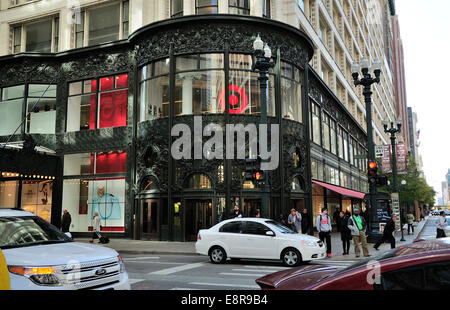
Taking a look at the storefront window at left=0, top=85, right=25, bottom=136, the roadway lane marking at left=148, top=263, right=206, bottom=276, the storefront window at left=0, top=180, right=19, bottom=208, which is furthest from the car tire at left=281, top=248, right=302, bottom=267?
the storefront window at left=0, top=85, right=25, bottom=136

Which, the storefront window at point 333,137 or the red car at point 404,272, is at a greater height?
the storefront window at point 333,137

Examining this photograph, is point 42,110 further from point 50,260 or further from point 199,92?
point 50,260

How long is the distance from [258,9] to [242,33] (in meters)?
2.21

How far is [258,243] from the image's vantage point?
42.1 feet

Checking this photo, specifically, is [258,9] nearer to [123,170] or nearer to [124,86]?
[124,86]

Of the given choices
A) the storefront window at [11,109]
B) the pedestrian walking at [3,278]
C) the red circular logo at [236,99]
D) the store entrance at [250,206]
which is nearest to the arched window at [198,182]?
the store entrance at [250,206]

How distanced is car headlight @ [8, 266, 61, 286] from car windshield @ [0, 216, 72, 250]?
0.86 meters

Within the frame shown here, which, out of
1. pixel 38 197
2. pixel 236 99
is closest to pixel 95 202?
pixel 38 197

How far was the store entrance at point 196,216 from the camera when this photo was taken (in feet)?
70.3

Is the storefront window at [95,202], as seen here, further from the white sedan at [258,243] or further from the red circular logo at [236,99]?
the white sedan at [258,243]

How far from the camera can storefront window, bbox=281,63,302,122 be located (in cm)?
2381

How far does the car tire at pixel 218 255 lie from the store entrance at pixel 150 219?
9.48 m

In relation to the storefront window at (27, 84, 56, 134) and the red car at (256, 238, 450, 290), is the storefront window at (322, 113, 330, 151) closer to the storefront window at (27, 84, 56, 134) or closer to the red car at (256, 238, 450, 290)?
the storefront window at (27, 84, 56, 134)

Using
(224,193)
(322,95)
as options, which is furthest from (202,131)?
(322,95)
